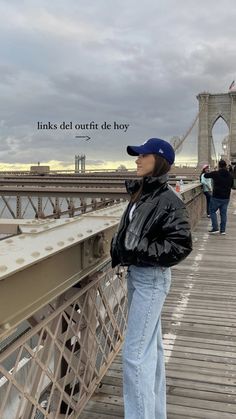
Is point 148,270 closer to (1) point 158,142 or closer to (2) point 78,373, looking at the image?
(1) point 158,142

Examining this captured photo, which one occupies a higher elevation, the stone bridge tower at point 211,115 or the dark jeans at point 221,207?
the stone bridge tower at point 211,115

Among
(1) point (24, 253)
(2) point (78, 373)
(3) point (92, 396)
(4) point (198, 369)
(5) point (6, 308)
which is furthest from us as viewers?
(4) point (198, 369)

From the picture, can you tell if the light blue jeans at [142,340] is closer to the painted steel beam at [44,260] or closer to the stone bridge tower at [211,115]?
the painted steel beam at [44,260]

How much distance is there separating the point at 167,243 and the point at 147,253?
0.36 ft

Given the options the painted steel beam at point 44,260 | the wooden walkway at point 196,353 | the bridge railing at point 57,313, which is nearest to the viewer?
the painted steel beam at point 44,260

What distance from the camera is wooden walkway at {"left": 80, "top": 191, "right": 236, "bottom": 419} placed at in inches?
130

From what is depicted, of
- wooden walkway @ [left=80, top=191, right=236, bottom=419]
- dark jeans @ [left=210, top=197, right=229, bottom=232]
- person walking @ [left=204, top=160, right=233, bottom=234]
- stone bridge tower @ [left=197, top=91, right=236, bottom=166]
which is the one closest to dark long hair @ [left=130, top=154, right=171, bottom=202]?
wooden walkway @ [left=80, top=191, right=236, bottom=419]

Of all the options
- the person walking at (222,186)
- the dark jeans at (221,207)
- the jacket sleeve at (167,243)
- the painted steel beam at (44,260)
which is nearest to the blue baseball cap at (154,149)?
the jacket sleeve at (167,243)

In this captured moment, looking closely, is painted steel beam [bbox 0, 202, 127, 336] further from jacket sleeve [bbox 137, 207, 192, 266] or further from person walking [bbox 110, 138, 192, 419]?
jacket sleeve [bbox 137, 207, 192, 266]

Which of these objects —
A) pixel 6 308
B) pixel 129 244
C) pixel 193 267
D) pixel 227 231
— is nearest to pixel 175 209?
pixel 129 244

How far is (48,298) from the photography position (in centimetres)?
221

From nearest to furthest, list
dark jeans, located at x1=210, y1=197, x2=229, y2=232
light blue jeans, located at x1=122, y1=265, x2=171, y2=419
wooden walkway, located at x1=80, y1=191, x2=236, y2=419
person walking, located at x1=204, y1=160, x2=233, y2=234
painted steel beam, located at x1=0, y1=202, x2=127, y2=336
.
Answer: painted steel beam, located at x1=0, y1=202, x2=127, y2=336 → light blue jeans, located at x1=122, y1=265, x2=171, y2=419 → wooden walkway, located at x1=80, y1=191, x2=236, y2=419 → person walking, located at x1=204, y1=160, x2=233, y2=234 → dark jeans, located at x1=210, y1=197, x2=229, y2=232

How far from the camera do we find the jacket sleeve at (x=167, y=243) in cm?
229

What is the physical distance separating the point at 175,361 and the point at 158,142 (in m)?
2.33
